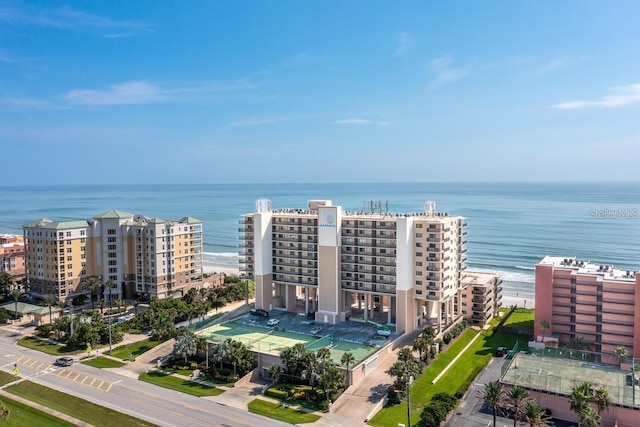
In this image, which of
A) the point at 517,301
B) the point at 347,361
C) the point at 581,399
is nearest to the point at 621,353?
the point at 581,399

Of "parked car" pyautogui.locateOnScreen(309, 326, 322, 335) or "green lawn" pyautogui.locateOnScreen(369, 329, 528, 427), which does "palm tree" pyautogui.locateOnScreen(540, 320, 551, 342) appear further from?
"parked car" pyautogui.locateOnScreen(309, 326, 322, 335)

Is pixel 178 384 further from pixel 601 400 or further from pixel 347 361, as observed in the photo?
pixel 601 400

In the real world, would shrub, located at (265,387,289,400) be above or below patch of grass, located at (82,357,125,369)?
below

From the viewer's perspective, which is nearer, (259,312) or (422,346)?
(422,346)

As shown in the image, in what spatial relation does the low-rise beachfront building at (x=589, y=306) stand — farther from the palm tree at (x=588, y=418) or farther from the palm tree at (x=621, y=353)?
the palm tree at (x=588, y=418)

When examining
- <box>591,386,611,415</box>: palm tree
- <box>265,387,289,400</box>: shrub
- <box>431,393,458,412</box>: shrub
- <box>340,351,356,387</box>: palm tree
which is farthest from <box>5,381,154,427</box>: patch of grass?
<box>591,386,611,415</box>: palm tree

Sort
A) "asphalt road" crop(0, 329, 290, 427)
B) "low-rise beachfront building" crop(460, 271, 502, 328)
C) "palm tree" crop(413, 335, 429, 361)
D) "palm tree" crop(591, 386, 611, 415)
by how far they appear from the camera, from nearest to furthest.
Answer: "palm tree" crop(591, 386, 611, 415)
"asphalt road" crop(0, 329, 290, 427)
"palm tree" crop(413, 335, 429, 361)
"low-rise beachfront building" crop(460, 271, 502, 328)
